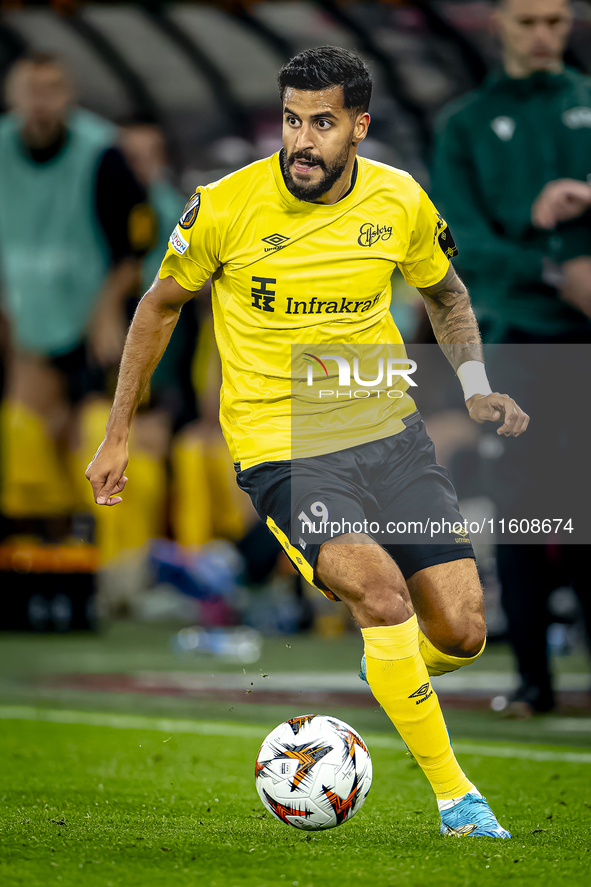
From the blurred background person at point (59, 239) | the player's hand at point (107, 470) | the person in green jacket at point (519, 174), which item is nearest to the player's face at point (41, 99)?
the blurred background person at point (59, 239)

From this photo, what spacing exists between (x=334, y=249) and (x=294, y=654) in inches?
188

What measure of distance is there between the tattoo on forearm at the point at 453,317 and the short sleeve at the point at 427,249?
0.14ft

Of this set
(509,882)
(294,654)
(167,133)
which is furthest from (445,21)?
(509,882)

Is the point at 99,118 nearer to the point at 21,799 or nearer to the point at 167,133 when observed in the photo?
the point at 167,133

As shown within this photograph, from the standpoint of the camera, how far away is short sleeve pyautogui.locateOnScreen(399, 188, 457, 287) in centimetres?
371

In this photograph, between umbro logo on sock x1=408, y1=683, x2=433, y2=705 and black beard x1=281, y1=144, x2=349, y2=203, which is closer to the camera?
umbro logo on sock x1=408, y1=683, x2=433, y2=705

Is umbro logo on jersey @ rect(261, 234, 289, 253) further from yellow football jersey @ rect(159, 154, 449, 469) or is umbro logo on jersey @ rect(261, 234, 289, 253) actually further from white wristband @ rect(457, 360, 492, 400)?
white wristband @ rect(457, 360, 492, 400)

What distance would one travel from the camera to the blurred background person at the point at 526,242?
17.9 feet

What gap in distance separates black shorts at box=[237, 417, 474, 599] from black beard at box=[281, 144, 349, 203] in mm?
727

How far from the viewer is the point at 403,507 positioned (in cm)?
357

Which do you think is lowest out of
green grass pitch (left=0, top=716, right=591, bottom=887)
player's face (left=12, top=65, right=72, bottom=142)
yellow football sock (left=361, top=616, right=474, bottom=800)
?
green grass pitch (left=0, top=716, right=591, bottom=887)

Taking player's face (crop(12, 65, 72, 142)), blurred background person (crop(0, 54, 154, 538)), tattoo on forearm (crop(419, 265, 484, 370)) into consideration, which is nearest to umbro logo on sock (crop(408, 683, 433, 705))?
tattoo on forearm (crop(419, 265, 484, 370))

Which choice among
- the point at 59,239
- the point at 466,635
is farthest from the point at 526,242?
the point at 59,239

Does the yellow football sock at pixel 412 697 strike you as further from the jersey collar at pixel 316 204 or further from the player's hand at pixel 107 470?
the jersey collar at pixel 316 204
